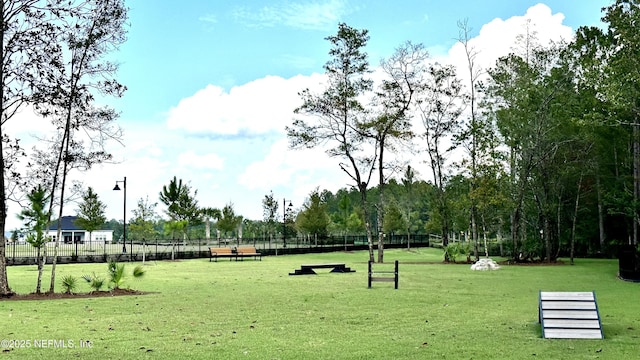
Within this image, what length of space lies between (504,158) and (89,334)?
25.9m

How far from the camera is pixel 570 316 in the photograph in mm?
9484

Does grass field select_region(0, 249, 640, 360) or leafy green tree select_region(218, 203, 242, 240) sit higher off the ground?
leafy green tree select_region(218, 203, 242, 240)

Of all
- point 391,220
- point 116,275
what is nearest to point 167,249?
point 391,220

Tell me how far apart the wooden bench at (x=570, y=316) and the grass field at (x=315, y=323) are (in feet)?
0.76

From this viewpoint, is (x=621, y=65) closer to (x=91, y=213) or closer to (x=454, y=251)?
(x=454, y=251)

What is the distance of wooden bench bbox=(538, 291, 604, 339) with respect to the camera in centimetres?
916

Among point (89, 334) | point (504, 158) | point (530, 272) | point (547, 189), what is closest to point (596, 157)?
point (547, 189)

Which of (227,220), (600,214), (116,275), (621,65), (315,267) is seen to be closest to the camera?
(116,275)

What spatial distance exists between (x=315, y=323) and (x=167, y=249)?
39.6 meters

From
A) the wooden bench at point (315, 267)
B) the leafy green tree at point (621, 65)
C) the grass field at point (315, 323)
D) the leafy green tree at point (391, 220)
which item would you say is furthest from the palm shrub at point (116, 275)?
the leafy green tree at point (391, 220)

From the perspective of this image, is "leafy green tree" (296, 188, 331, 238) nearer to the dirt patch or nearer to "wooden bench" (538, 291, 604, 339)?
the dirt patch

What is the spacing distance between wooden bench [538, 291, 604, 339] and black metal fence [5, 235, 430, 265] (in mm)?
15177

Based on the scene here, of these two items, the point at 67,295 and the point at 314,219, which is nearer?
the point at 67,295

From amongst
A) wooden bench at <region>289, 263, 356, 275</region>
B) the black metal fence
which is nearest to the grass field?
wooden bench at <region>289, 263, 356, 275</region>
